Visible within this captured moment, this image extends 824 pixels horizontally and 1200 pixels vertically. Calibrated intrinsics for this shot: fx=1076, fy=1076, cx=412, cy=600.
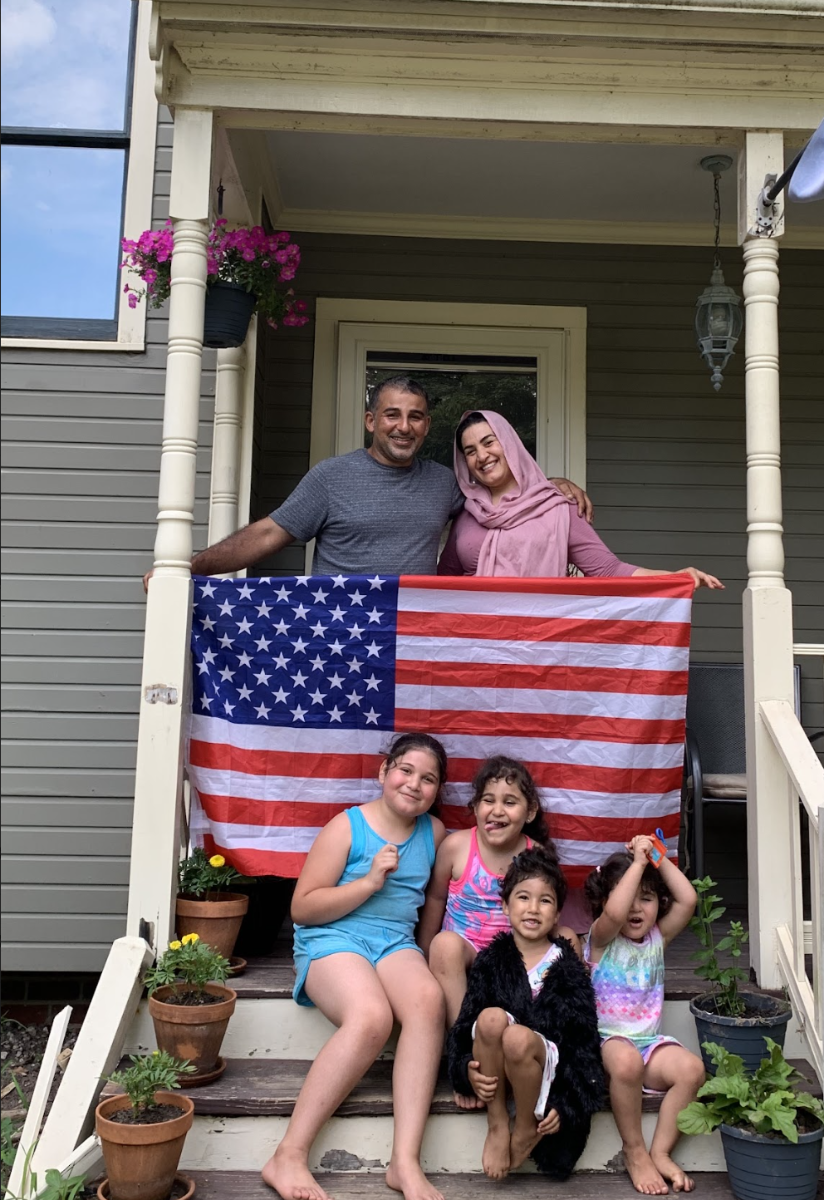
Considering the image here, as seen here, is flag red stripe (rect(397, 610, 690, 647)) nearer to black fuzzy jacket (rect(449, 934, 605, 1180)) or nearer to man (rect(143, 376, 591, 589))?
man (rect(143, 376, 591, 589))

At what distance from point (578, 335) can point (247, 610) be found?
2.41m

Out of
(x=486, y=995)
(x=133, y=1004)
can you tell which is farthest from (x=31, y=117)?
(x=486, y=995)

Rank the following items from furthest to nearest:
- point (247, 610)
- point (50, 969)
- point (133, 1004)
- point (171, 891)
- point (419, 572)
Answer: point (50, 969)
point (419, 572)
point (247, 610)
point (171, 891)
point (133, 1004)

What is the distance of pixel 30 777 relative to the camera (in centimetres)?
455

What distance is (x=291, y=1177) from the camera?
2500 mm

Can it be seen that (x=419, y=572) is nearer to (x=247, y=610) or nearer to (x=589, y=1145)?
(x=247, y=610)

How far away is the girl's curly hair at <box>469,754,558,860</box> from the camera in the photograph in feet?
10.3

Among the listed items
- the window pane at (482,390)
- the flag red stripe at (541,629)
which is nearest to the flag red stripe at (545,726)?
the flag red stripe at (541,629)

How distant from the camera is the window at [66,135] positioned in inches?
189

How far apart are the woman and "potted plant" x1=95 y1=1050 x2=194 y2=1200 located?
1.82 meters

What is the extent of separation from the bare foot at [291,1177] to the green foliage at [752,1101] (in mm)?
888

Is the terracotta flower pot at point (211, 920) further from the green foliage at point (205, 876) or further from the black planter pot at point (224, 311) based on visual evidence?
the black planter pot at point (224, 311)

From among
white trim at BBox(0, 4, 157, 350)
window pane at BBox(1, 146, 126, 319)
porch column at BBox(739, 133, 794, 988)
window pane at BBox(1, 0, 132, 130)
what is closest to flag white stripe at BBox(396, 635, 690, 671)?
porch column at BBox(739, 133, 794, 988)

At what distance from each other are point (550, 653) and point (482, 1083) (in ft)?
4.20
